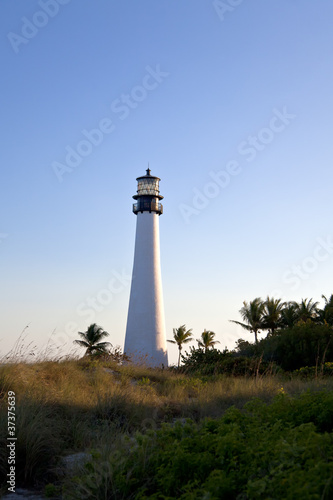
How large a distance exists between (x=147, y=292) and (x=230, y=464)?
Result: 25.0 metres

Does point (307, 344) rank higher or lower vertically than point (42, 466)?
higher

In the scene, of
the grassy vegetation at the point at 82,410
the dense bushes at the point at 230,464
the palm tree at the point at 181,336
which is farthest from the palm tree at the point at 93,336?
the dense bushes at the point at 230,464

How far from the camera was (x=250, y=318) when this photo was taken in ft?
141

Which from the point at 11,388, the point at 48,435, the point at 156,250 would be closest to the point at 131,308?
the point at 156,250

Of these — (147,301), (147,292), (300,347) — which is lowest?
(300,347)

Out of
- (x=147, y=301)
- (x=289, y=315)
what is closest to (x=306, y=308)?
(x=289, y=315)

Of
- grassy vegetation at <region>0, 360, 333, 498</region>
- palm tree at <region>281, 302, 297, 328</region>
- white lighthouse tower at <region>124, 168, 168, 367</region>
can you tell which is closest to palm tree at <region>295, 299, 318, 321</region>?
palm tree at <region>281, 302, 297, 328</region>

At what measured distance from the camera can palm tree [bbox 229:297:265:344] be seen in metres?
42.8

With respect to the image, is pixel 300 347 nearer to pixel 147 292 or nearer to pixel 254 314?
pixel 147 292

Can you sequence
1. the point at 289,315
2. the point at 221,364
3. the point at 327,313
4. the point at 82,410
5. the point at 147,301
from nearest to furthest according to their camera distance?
the point at 82,410, the point at 221,364, the point at 147,301, the point at 327,313, the point at 289,315

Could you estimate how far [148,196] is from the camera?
1178 inches

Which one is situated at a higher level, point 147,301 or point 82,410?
point 147,301

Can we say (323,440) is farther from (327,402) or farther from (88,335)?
(88,335)

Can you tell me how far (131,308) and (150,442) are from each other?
2433 centimetres
